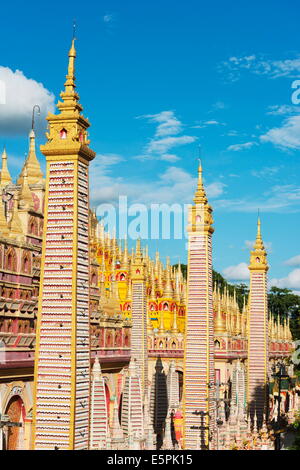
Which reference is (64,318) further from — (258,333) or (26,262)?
(258,333)

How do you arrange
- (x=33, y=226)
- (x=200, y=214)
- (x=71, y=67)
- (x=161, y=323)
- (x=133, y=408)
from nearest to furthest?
(x=71, y=67)
(x=133, y=408)
(x=200, y=214)
(x=33, y=226)
(x=161, y=323)

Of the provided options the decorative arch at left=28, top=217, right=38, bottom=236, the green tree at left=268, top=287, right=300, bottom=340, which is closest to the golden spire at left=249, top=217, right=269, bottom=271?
the decorative arch at left=28, top=217, right=38, bottom=236

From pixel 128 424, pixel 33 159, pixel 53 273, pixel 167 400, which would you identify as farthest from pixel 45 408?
pixel 33 159

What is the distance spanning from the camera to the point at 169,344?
49.7 meters

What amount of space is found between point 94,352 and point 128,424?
1253 centimetres

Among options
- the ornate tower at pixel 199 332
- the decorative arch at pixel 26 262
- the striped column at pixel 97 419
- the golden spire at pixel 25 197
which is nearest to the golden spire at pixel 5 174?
the golden spire at pixel 25 197

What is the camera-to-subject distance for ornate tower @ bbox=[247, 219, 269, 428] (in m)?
35.2

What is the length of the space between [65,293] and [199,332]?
8880 millimetres

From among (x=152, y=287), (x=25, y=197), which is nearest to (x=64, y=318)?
(x=25, y=197)

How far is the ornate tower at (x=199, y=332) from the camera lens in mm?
25141

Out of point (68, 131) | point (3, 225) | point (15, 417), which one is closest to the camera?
point (68, 131)

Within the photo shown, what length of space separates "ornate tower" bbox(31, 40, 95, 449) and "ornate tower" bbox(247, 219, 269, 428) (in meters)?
18.3

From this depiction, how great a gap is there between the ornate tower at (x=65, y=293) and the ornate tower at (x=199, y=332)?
24.8 ft

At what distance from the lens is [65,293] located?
18.5 m
